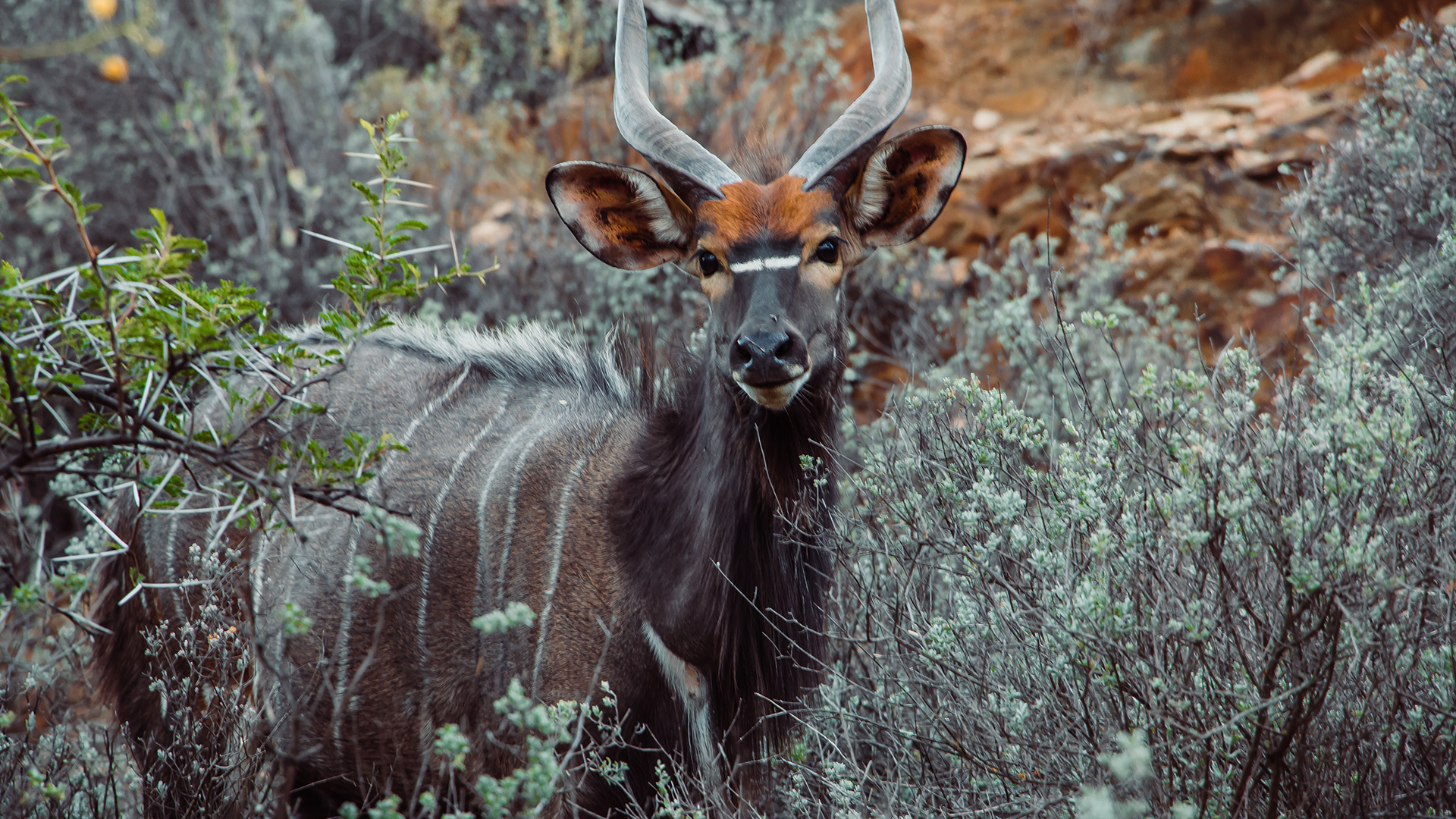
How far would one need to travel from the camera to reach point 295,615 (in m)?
2.23

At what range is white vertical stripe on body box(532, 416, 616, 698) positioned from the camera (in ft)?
10.2

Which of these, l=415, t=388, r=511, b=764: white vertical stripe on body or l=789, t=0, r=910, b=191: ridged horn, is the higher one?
l=789, t=0, r=910, b=191: ridged horn

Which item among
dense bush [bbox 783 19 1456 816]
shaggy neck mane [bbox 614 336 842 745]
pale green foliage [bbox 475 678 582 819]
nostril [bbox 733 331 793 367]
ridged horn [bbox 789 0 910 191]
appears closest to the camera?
pale green foliage [bbox 475 678 582 819]

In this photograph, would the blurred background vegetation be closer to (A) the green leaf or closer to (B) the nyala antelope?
(B) the nyala antelope

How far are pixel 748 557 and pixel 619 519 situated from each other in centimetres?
43

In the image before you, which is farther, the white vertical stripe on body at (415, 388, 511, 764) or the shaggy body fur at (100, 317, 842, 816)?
the white vertical stripe on body at (415, 388, 511, 764)

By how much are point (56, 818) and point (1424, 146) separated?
17.5 ft

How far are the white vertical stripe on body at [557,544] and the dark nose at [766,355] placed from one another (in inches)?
32.6

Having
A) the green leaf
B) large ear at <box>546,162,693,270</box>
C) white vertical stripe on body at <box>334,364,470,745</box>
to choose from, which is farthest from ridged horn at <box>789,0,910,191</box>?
the green leaf

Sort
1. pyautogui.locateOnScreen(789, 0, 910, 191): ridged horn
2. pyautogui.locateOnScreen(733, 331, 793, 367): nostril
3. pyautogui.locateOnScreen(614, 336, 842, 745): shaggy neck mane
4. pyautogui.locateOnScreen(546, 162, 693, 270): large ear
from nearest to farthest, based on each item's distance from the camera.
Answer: pyautogui.locateOnScreen(733, 331, 793, 367): nostril → pyautogui.locateOnScreen(614, 336, 842, 745): shaggy neck mane → pyautogui.locateOnScreen(789, 0, 910, 191): ridged horn → pyautogui.locateOnScreen(546, 162, 693, 270): large ear

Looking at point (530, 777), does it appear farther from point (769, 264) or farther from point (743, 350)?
point (769, 264)

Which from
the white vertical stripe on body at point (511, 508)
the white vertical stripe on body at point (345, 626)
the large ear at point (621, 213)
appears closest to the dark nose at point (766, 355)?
the large ear at point (621, 213)

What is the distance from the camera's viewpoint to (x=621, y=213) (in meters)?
3.54

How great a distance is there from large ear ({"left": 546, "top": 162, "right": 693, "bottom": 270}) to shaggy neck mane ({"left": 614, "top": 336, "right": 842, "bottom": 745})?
59 centimetres
